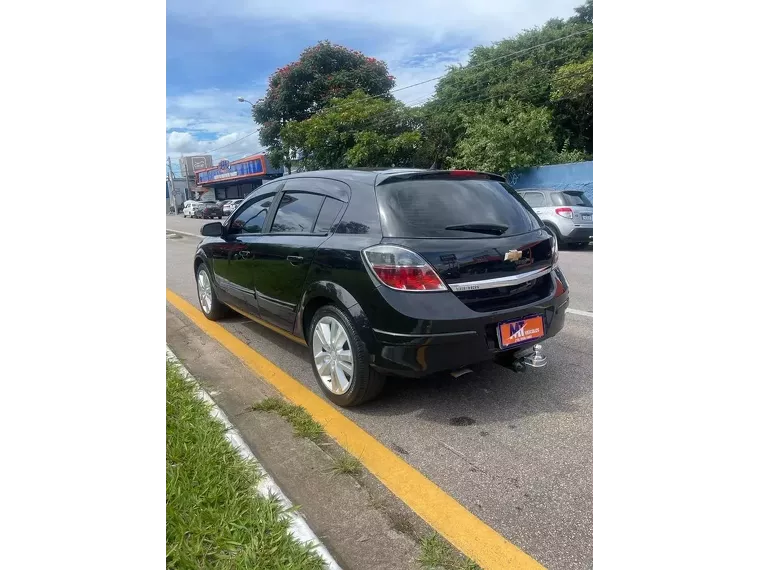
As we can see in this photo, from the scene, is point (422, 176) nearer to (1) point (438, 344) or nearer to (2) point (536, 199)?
(1) point (438, 344)

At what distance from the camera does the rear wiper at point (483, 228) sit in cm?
280

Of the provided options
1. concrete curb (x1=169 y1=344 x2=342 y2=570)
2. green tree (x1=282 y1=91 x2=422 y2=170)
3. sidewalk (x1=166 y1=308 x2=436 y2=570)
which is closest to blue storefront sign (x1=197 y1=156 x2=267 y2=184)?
green tree (x1=282 y1=91 x2=422 y2=170)

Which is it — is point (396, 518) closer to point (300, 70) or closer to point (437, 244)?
point (437, 244)

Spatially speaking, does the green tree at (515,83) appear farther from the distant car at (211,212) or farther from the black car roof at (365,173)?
the distant car at (211,212)

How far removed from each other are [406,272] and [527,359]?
102 cm

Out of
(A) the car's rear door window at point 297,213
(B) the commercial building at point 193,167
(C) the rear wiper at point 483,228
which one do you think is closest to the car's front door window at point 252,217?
Result: (A) the car's rear door window at point 297,213

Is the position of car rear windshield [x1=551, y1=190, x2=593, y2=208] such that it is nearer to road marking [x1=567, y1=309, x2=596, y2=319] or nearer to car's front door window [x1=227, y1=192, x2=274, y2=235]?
road marking [x1=567, y1=309, x2=596, y2=319]

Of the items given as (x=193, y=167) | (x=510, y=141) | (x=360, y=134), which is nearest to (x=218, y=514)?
(x=510, y=141)

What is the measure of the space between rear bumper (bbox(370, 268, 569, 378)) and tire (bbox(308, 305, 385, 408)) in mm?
121

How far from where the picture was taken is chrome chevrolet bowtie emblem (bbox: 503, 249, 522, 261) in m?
2.76
